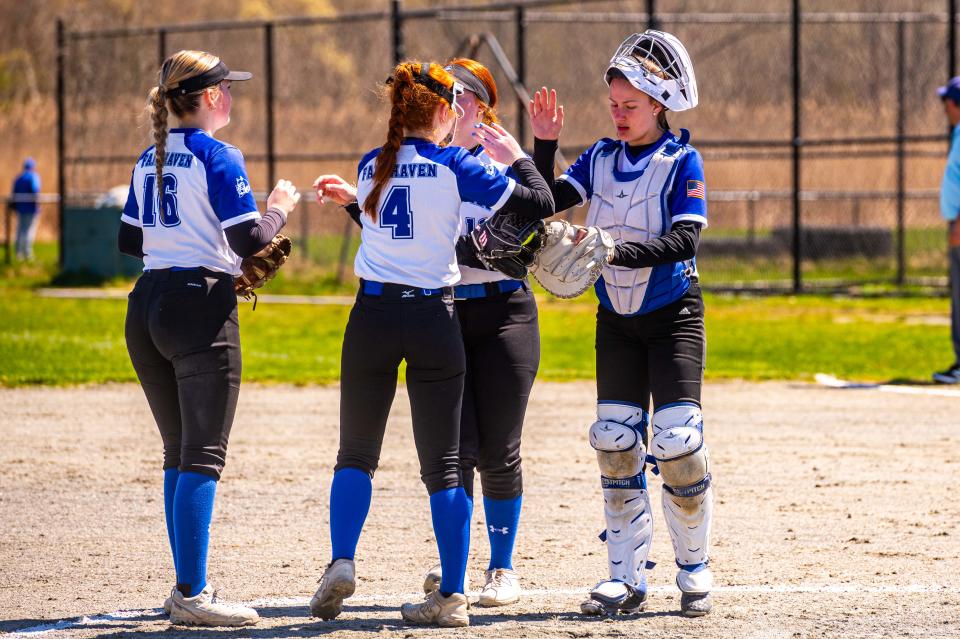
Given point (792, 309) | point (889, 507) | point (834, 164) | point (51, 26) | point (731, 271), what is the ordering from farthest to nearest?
point (51, 26), point (834, 164), point (731, 271), point (792, 309), point (889, 507)

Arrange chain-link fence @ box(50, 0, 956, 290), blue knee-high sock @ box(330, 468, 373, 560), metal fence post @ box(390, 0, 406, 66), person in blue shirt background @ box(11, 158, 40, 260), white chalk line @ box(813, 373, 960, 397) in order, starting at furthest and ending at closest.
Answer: person in blue shirt background @ box(11, 158, 40, 260) < chain-link fence @ box(50, 0, 956, 290) < metal fence post @ box(390, 0, 406, 66) < white chalk line @ box(813, 373, 960, 397) < blue knee-high sock @ box(330, 468, 373, 560)

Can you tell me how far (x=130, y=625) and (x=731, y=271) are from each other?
16328mm

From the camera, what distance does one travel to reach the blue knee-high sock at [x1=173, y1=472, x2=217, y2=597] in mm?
5188

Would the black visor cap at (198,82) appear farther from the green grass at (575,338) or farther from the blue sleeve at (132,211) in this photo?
the green grass at (575,338)

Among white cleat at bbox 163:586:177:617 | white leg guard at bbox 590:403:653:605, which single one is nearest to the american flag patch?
white leg guard at bbox 590:403:653:605


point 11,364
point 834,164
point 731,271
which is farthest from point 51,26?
point 11,364

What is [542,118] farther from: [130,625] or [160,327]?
[130,625]

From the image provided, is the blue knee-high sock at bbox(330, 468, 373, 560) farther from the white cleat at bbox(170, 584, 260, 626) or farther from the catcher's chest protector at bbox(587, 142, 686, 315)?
the catcher's chest protector at bbox(587, 142, 686, 315)

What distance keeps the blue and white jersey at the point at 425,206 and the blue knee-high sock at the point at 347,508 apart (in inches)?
28.3

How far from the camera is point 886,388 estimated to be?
37.8 ft

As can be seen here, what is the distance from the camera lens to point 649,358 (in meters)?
5.53

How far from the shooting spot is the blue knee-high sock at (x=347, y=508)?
512cm

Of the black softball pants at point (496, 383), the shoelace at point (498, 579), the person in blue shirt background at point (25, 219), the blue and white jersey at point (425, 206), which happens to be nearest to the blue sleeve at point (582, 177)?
the black softball pants at point (496, 383)

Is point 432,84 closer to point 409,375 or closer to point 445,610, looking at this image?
point 409,375
